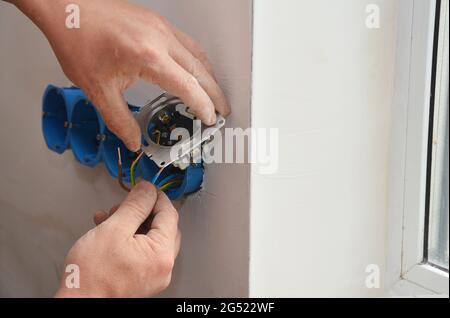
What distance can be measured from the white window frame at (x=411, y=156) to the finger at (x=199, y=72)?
1.02ft

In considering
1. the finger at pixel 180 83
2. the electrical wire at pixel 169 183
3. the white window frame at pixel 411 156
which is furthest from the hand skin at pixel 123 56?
the white window frame at pixel 411 156

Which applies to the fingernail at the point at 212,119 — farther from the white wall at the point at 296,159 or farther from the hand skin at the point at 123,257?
the hand skin at the point at 123,257

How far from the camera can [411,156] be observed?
31.2 inches

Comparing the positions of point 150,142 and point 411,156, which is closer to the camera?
point 150,142

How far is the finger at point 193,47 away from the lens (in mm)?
657

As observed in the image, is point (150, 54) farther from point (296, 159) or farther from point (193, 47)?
point (296, 159)

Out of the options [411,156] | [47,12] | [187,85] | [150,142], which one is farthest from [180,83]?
[411,156]

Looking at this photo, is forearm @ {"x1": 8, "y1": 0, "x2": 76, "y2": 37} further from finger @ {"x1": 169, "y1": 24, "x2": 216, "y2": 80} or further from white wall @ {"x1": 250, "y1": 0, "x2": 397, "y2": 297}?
white wall @ {"x1": 250, "y1": 0, "x2": 397, "y2": 297}

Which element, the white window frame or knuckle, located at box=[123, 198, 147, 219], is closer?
knuckle, located at box=[123, 198, 147, 219]

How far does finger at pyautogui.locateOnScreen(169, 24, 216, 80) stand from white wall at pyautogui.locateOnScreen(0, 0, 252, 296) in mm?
11

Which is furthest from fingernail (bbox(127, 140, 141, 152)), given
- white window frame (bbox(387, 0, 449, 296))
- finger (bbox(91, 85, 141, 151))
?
white window frame (bbox(387, 0, 449, 296))

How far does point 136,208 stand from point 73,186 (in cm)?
41

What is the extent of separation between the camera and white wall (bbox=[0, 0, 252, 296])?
65 cm
